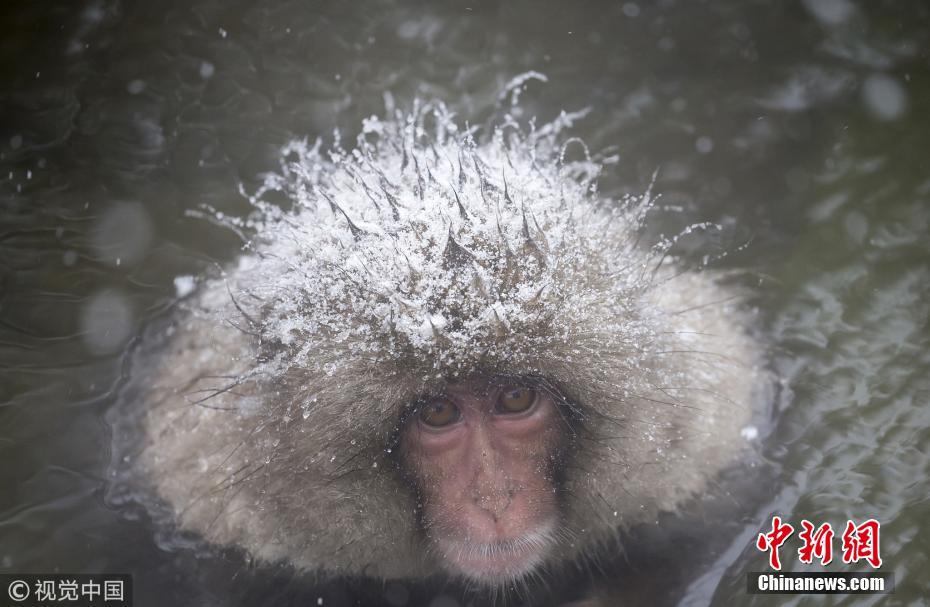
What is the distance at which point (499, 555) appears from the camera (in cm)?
246

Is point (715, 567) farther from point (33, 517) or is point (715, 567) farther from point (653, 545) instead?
point (33, 517)

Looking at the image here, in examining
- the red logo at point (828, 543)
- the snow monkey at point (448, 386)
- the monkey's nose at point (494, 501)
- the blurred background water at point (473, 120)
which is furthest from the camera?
the blurred background water at point (473, 120)

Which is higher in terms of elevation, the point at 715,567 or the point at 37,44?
the point at 37,44

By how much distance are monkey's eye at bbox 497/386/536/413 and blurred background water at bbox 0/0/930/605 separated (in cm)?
96

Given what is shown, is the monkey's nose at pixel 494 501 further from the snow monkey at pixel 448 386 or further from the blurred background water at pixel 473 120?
the blurred background water at pixel 473 120

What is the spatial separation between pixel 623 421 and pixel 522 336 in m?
0.52

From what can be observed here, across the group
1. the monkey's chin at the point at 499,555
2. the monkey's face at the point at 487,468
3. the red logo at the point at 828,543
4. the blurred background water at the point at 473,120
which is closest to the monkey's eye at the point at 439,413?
the monkey's face at the point at 487,468

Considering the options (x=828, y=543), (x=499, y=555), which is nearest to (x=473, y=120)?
(x=499, y=555)

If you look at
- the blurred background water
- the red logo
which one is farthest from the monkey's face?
the red logo

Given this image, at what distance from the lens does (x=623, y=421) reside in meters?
2.50

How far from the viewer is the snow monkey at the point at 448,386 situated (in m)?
2.24

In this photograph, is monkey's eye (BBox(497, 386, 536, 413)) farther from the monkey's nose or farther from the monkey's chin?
the monkey's chin

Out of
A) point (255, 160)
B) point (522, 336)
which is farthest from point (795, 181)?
point (255, 160)

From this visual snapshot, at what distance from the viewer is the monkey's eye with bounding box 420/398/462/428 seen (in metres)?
2.38
